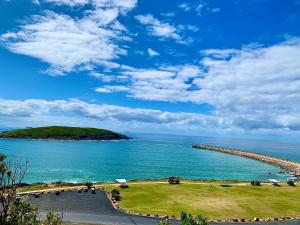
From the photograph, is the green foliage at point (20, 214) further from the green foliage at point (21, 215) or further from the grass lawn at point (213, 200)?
Answer: the grass lawn at point (213, 200)

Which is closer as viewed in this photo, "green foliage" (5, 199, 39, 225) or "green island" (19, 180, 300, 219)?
"green foliage" (5, 199, 39, 225)

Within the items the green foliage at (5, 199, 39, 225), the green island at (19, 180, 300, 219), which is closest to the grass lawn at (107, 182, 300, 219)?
the green island at (19, 180, 300, 219)

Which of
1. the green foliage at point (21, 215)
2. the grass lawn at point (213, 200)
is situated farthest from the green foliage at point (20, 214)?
the grass lawn at point (213, 200)

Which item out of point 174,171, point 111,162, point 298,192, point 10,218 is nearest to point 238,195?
point 298,192

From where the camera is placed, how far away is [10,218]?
77.9 feet

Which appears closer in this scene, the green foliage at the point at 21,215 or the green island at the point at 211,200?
the green foliage at the point at 21,215

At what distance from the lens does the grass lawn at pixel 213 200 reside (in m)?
67.9

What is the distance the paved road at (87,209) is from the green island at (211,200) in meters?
3.74

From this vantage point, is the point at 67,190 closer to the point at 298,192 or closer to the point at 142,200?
the point at 142,200

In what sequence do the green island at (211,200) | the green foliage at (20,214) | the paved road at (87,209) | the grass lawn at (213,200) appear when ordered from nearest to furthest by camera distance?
1. the green foliage at (20,214)
2. the paved road at (87,209)
3. the green island at (211,200)
4. the grass lawn at (213,200)

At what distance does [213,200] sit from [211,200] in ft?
1.39

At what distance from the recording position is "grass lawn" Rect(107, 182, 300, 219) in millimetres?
67875

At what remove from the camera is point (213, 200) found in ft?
255

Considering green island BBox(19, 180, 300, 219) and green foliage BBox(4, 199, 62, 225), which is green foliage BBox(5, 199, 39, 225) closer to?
green foliage BBox(4, 199, 62, 225)
